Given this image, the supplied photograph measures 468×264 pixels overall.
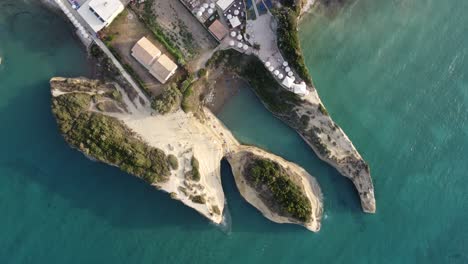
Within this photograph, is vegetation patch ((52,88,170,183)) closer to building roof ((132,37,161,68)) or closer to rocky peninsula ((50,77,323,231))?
rocky peninsula ((50,77,323,231))

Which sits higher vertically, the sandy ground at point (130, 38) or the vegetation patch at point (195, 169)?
the sandy ground at point (130, 38)

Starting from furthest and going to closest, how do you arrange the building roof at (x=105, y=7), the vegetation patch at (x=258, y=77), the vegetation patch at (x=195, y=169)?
the vegetation patch at (x=258, y=77)
the vegetation patch at (x=195, y=169)
the building roof at (x=105, y=7)

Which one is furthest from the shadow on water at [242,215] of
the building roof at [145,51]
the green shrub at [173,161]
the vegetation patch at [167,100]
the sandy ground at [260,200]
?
the building roof at [145,51]

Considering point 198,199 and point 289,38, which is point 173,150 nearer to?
point 198,199

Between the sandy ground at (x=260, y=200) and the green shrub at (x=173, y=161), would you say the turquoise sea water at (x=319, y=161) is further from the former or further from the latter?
the green shrub at (x=173, y=161)

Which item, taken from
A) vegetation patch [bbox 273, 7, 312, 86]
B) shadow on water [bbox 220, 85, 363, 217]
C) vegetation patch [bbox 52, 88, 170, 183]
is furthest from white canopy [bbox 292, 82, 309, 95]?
vegetation patch [bbox 52, 88, 170, 183]

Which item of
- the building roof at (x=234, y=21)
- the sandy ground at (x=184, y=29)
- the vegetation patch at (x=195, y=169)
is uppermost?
the building roof at (x=234, y=21)
